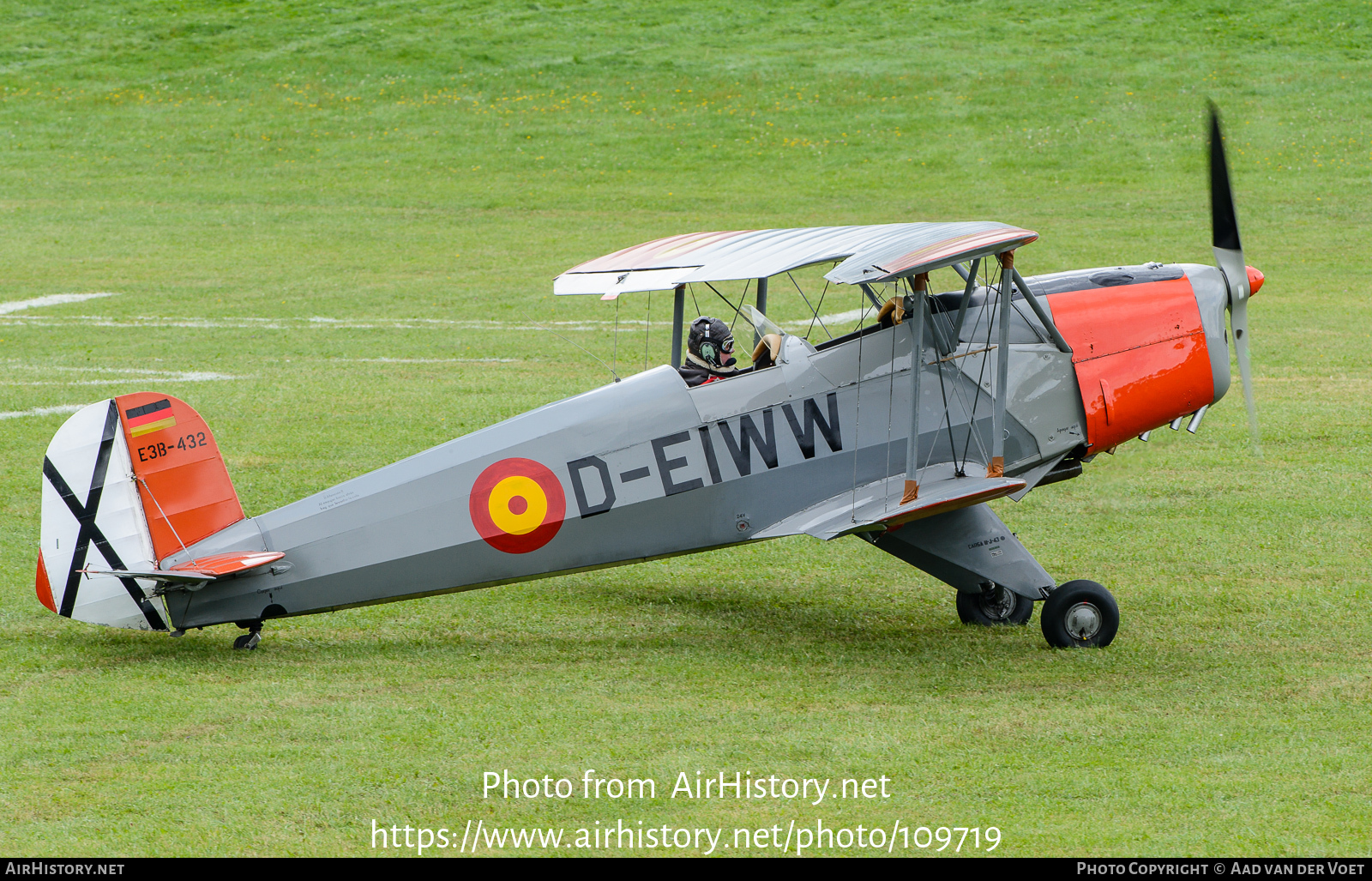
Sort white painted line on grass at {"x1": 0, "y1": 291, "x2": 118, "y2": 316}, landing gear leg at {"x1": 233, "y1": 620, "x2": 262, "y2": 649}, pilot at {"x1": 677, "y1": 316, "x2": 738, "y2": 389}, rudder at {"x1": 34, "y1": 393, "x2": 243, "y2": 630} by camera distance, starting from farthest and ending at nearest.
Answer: white painted line on grass at {"x1": 0, "y1": 291, "x2": 118, "y2": 316} < pilot at {"x1": 677, "y1": 316, "x2": 738, "y2": 389} < landing gear leg at {"x1": 233, "y1": 620, "x2": 262, "y2": 649} < rudder at {"x1": 34, "y1": 393, "x2": 243, "y2": 630}

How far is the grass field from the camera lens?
21.9 feet

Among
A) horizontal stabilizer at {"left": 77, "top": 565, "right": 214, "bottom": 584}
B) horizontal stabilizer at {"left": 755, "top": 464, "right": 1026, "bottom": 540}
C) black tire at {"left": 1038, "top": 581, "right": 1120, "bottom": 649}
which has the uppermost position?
horizontal stabilizer at {"left": 755, "top": 464, "right": 1026, "bottom": 540}

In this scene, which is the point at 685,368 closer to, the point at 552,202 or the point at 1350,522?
the point at 1350,522

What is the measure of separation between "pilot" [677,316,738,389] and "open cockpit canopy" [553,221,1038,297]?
42 cm

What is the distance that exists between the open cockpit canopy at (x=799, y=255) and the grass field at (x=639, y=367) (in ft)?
7.43

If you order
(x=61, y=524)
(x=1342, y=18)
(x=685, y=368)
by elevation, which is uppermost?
(x=1342, y=18)

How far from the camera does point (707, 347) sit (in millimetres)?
9336

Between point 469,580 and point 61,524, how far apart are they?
2.33 metres

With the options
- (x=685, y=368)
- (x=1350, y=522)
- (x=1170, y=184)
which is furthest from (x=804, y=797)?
(x=1170, y=184)

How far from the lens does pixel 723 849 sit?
592cm

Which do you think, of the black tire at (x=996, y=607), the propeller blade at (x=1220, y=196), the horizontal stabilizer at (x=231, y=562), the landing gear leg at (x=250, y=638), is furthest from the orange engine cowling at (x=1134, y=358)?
the landing gear leg at (x=250, y=638)

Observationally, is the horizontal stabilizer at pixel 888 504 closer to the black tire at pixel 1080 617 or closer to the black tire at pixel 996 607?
the black tire at pixel 1080 617

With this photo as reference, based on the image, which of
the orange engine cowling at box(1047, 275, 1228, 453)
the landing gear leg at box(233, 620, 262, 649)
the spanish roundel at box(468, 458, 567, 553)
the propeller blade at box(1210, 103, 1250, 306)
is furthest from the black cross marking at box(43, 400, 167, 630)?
the propeller blade at box(1210, 103, 1250, 306)

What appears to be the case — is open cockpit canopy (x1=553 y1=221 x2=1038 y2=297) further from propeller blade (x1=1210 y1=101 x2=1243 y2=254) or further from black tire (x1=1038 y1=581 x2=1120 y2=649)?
black tire (x1=1038 y1=581 x2=1120 y2=649)
